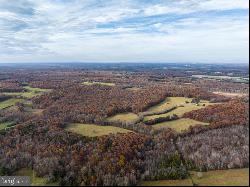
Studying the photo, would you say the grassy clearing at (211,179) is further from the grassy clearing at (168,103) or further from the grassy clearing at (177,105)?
the grassy clearing at (168,103)

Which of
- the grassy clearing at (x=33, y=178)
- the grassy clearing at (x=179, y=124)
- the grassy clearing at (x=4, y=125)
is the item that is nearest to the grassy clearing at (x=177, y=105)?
the grassy clearing at (x=179, y=124)

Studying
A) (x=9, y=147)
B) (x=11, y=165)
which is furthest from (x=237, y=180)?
(x=9, y=147)

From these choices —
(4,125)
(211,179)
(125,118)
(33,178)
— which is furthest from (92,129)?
(211,179)

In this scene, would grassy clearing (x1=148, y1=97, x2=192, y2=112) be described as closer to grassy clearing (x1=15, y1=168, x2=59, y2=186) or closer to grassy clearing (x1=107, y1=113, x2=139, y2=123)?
grassy clearing (x1=107, y1=113, x2=139, y2=123)

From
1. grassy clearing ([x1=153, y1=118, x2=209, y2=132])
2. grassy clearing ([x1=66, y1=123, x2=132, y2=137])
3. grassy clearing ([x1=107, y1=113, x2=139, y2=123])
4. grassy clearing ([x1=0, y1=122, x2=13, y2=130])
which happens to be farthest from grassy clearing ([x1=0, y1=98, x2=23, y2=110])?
grassy clearing ([x1=153, y1=118, x2=209, y2=132])

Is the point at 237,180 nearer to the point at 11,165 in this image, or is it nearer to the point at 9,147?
the point at 11,165

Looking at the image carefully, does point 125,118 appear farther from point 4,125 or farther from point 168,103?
point 4,125
